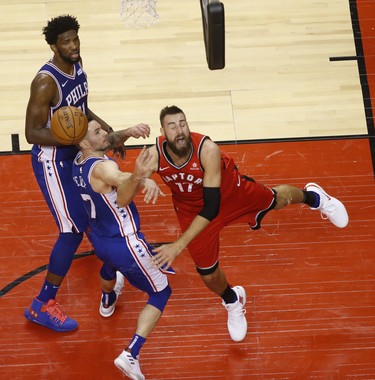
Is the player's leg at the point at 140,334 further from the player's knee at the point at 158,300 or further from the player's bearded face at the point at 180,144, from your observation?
the player's bearded face at the point at 180,144

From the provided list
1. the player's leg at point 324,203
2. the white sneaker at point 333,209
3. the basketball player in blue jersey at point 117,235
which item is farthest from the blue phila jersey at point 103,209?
the white sneaker at point 333,209

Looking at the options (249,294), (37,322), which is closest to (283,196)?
(249,294)

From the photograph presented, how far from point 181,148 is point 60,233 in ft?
3.47

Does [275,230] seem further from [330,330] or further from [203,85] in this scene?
[203,85]

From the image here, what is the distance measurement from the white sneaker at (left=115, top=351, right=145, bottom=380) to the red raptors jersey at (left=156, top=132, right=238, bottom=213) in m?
0.99

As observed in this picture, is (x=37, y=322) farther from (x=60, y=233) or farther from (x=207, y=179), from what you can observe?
(x=207, y=179)

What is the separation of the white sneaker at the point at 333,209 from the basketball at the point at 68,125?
1857 mm

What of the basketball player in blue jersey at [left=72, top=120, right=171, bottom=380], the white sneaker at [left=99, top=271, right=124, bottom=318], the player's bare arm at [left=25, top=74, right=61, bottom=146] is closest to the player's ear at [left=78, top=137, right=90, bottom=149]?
the basketball player in blue jersey at [left=72, top=120, right=171, bottom=380]

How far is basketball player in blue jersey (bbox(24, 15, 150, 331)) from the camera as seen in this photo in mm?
5176

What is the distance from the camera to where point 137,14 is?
759 cm

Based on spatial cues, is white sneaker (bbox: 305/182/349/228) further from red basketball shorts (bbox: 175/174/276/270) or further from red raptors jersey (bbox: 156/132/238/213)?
red raptors jersey (bbox: 156/132/238/213)

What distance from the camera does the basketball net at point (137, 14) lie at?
7516mm

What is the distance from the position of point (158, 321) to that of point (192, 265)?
562 mm

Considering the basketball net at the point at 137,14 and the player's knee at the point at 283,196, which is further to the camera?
the basketball net at the point at 137,14
